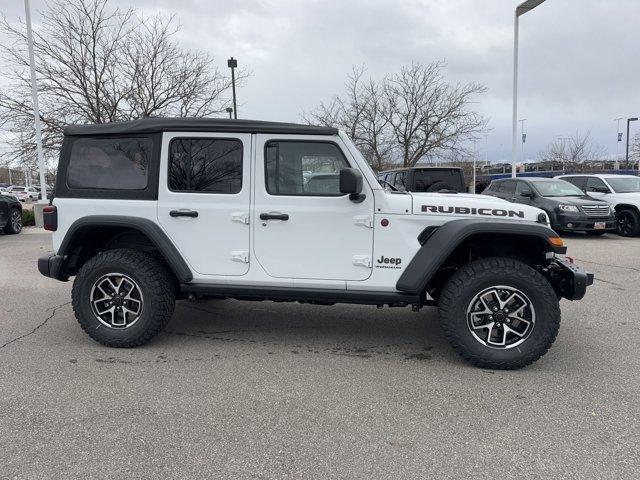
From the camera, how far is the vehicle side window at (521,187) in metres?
12.5

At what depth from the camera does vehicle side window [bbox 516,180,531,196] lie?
40.9 ft

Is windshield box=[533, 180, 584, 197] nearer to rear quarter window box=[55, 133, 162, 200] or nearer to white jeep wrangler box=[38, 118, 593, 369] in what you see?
white jeep wrangler box=[38, 118, 593, 369]

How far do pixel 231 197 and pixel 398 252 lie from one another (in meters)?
1.48

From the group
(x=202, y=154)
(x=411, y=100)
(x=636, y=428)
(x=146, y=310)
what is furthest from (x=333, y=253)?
(x=411, y=100)

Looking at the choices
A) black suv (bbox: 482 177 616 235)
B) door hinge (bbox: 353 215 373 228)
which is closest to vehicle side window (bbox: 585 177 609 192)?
black suv (bbox: 482 177 616 235)

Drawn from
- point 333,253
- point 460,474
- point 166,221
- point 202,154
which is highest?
point 202,154

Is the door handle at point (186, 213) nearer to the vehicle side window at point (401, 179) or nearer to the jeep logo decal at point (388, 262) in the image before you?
the jeep logo decal at point (388, 262)

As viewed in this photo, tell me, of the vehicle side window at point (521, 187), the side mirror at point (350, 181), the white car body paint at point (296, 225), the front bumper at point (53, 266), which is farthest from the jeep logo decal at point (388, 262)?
the vehicle side window at point (521, 187)

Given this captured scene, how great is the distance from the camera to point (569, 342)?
439 centimetres

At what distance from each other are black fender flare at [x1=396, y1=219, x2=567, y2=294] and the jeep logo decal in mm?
91

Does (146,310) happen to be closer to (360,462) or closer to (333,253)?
(333,253)

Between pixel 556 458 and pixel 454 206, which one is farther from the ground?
pixel 454 206

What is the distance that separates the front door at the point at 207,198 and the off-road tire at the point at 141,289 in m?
0.34

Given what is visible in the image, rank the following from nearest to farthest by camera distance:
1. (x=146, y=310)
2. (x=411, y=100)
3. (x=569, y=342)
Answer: (x=146, y=310) → (x=569, y=342) → (x=411, y=100)
